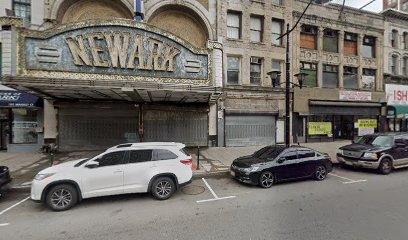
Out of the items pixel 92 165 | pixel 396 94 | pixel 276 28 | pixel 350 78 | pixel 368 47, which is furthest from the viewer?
pixel 396 94

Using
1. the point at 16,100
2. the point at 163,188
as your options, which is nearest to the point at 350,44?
the point at 163,188

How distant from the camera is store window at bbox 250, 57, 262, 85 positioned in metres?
17.1

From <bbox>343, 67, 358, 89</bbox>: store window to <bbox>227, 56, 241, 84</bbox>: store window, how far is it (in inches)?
445

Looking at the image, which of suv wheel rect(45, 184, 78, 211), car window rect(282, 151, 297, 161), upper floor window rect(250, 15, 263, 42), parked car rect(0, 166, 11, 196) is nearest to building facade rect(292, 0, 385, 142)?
upper floor window rect(250, 15, 263, 42)

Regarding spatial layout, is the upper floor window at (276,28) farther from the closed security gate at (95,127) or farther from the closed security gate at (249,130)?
the closed security gate at (95,127)

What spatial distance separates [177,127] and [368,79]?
1996 cm

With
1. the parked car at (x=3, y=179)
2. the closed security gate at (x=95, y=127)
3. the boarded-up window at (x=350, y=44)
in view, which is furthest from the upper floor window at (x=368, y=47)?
the parked car at (x=3, y=179)

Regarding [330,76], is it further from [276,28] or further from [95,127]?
[95,127]

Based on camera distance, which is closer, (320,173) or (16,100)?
(320,173)

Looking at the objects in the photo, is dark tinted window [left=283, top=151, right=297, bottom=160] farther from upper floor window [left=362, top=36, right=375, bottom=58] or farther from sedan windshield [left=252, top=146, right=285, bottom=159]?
upper floor window [left=362, top=36, right=375, bottom=58]

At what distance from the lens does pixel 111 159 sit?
629 centimetres

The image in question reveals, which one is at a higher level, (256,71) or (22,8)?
(22,8)

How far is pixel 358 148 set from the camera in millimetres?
9883

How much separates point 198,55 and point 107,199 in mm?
7483
